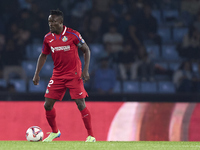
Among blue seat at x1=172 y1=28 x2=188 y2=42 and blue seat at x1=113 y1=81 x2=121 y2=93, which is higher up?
blue seat at x1=172 y1=28 x2=188 y2=42

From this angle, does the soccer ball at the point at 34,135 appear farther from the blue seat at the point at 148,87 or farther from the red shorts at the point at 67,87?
the blue seat at the point at 148,87

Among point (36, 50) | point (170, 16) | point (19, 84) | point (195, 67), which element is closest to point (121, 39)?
point (170, 16)

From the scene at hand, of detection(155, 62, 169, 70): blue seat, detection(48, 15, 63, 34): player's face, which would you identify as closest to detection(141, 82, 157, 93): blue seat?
detection(155, 62, 169, 70): blue seat

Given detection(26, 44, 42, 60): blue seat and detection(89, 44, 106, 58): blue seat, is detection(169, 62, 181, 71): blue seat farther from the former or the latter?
detection(26, 44, 42, 60): blue seat

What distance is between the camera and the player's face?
5422mm

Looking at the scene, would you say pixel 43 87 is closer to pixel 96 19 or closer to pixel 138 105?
pixel 96 19

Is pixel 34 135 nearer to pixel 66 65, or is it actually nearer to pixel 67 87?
pixel 67 87

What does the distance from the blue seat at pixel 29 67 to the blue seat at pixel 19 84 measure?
38 cm

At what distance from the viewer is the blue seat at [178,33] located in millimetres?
11032

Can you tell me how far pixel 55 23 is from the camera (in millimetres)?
5426

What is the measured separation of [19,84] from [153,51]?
3219 mm

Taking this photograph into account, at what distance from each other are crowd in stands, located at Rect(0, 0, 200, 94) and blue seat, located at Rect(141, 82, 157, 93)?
0.14 feet

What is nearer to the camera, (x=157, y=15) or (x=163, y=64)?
(x=163, y=64)

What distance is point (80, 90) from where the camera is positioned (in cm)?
555
